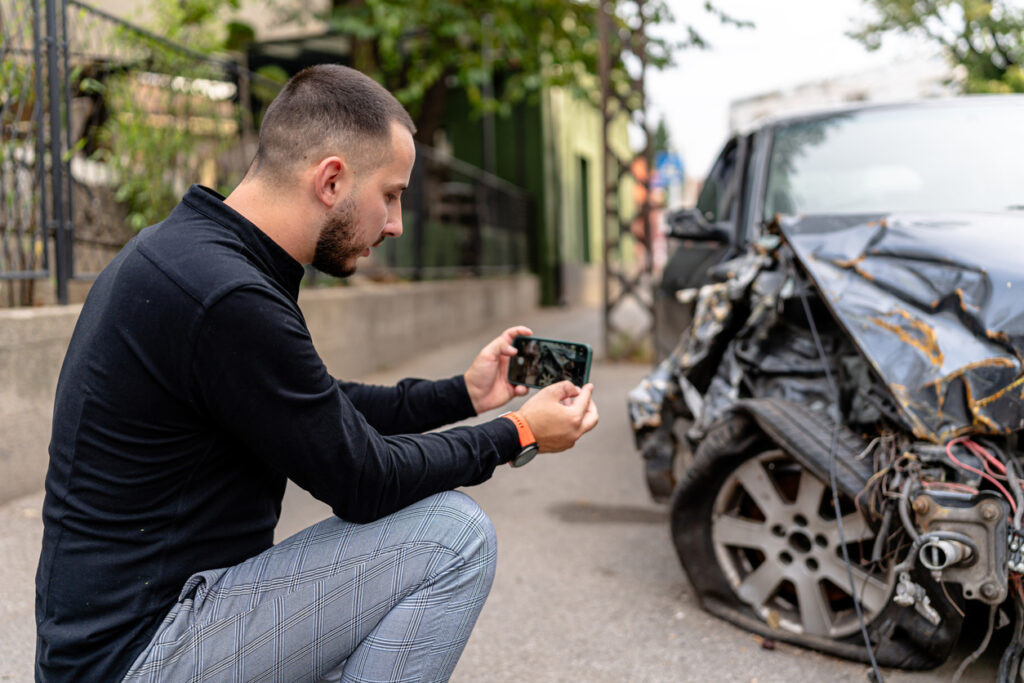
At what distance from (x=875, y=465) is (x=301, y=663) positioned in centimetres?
172

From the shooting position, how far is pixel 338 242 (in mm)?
2066

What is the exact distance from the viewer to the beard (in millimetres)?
2039

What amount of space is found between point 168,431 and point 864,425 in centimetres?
219

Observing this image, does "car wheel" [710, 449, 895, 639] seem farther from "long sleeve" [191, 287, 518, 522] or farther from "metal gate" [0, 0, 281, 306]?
"metal gate" [0, 0, 281, 306]

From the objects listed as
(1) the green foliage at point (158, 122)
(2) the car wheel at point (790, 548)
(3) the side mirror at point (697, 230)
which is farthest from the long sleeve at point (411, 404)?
(1) the green foliage at point (158, 122)

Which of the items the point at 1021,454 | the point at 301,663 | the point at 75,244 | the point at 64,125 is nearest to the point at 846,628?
the point at 1021,454

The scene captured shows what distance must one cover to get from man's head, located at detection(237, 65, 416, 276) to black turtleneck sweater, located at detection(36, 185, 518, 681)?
0.12 meters

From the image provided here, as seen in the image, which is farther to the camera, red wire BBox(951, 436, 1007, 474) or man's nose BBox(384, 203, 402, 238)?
red wire BBox(951, 436, 1007, 474)

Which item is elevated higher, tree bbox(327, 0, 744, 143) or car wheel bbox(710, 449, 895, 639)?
tree bbox(327, 0, 744, 143)

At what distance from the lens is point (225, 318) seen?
1743 mm

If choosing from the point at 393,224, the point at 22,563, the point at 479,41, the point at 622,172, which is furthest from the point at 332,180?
the point at 479,41

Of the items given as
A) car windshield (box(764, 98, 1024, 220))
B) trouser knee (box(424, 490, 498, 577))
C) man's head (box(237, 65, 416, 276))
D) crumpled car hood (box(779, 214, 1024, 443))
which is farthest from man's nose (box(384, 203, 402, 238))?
car windshield (box(764, 98, 1024, 220))

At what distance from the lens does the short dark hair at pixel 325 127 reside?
6.56 feet

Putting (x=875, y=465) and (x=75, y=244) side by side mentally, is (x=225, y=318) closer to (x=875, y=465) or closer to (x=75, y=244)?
(x=875, y=465)
